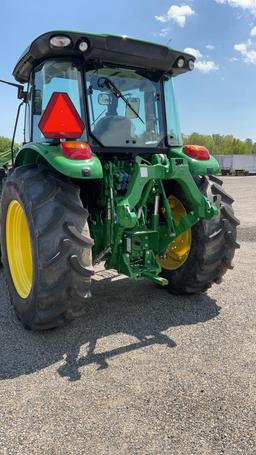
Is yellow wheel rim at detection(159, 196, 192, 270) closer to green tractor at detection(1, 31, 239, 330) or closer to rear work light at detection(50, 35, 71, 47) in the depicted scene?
green tractor at detection(1, 31, 239, 330)

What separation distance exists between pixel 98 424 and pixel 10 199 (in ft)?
7.03

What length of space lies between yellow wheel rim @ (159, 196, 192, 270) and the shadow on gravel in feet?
1.17

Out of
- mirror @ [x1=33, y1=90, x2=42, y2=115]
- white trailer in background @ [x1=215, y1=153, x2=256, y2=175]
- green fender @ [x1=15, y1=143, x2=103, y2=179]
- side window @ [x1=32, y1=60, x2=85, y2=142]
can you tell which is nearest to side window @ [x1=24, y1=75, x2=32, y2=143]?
mirror @ [x1=33, y1=90, x2=42, y2=115]

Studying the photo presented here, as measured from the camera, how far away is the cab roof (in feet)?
10.9

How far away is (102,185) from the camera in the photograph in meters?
3.79

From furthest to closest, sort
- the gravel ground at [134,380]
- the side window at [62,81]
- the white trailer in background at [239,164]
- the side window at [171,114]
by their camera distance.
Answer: the white trailer in background at [239,164] < the side window at [171,114] < the side window at [62,81] < the gravel ground at [134,380]

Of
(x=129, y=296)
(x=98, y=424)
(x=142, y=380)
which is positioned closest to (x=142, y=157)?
(x=129, y=296)

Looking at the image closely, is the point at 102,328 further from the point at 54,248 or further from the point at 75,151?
the point at 75,151

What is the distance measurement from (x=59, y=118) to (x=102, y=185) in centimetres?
77

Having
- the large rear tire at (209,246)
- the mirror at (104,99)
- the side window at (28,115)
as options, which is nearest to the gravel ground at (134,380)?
the large rear tire at (209,246)

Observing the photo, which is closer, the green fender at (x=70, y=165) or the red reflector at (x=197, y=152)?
the green fender at (x=70, y=165)

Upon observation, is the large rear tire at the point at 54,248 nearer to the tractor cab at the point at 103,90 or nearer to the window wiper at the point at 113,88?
the tractor cab at the point at 103,90

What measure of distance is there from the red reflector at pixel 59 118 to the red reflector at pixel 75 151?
0.47ft

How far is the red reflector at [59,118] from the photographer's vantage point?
3244 millimetres
